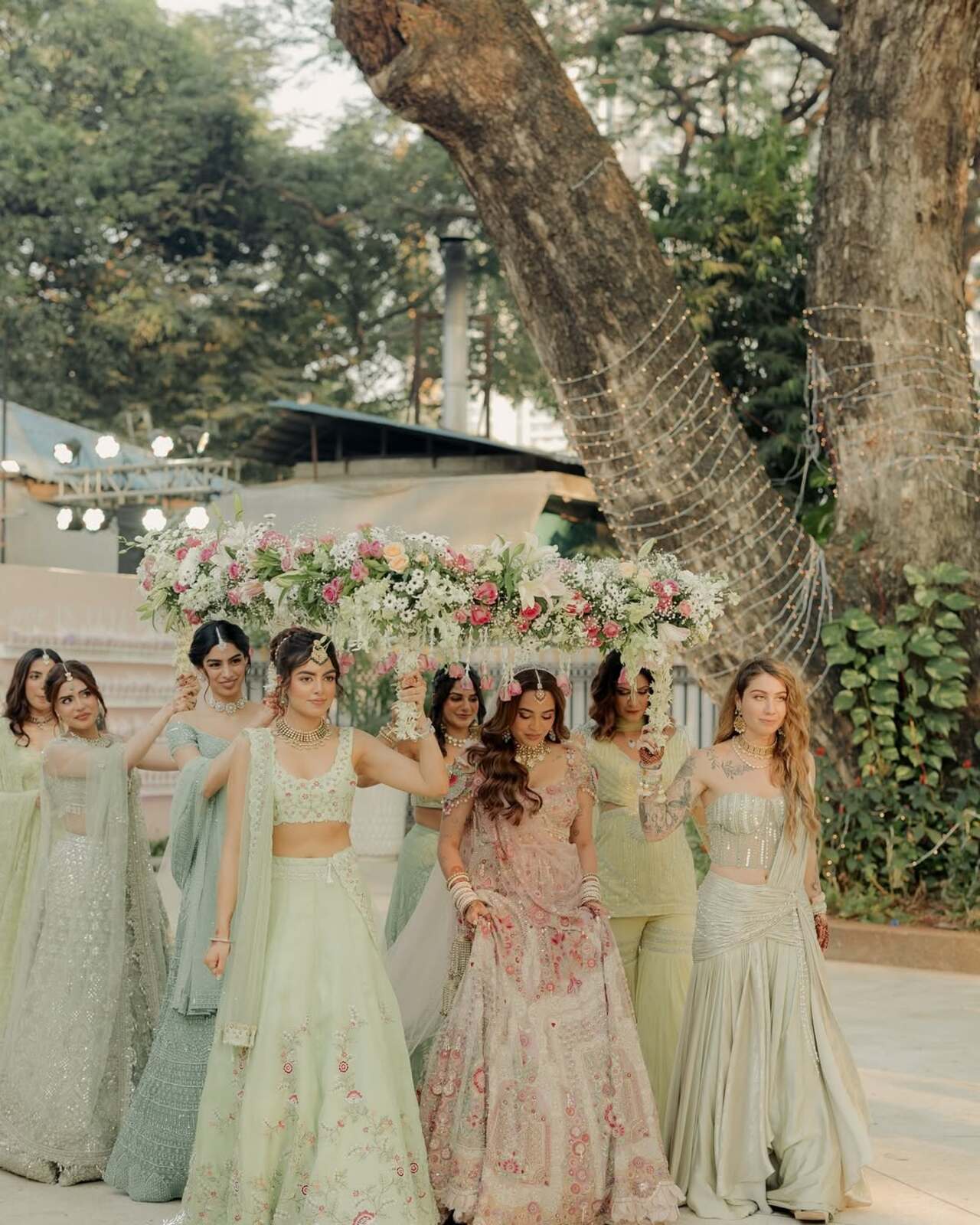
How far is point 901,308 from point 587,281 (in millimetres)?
1800

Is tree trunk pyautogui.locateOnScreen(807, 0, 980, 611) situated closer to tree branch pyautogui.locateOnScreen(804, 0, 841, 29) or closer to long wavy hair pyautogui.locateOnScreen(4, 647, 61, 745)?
tree branch pyautogui.locateOnScreen(804, 0, 841, 29)

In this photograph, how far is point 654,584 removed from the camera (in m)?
5.23

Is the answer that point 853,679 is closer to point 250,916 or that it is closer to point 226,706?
point 226,706

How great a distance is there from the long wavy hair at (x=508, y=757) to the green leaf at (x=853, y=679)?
14.7ft

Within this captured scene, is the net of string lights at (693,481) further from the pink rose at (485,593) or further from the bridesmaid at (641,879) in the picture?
the pink rose at (485,593)

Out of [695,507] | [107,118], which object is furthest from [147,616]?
[107,118]

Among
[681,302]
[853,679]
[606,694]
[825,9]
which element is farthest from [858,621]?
[825,9]

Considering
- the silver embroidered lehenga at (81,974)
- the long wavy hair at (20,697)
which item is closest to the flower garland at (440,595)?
the silver embroidered lehenga at (81,974)

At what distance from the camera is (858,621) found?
955cm

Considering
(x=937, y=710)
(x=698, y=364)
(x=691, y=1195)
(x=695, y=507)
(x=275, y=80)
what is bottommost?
(x=691, y=1195)

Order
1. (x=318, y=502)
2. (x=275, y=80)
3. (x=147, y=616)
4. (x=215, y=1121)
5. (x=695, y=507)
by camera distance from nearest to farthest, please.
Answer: (x=215, y=1121)
(x=147, y=616)
(x=695, y=507)
(x=318, y=502)
(x=275, y=80)

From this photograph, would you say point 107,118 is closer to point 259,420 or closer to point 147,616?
point 259,420

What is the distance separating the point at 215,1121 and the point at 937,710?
587 centimetres

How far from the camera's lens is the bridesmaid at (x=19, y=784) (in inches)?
246
